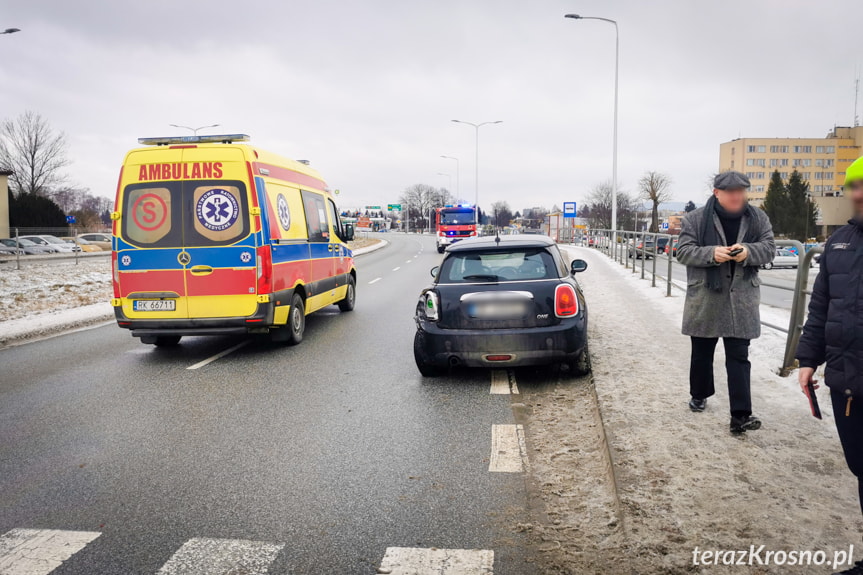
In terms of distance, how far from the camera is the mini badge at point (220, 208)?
321 inches

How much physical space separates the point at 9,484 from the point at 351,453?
2.18 metres

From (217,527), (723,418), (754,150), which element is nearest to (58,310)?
(217,527)

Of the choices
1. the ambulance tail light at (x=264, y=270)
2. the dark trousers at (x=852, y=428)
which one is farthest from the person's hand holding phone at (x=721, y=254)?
the ambulance tail light at (x=264, y=270)

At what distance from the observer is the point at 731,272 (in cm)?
461

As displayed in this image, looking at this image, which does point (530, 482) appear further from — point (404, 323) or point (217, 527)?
point (404, 323)

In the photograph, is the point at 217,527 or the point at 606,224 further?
the point at 606,224

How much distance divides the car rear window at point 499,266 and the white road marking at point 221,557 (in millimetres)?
3916

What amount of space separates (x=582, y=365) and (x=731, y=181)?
2.76m

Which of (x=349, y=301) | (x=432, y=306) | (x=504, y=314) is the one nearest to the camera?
(x=504, y=314)

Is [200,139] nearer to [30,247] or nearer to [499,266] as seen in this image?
[499,266]

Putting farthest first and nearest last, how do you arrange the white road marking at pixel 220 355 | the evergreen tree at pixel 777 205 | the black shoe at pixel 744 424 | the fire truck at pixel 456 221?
the evergreen tree at pixel 777 205 < the fire truck at pixel 456 221 < the white road marking at pixel 220 355 < the black shoe at pixel 744 424

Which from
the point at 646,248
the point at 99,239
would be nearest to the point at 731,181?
the point at 646,248

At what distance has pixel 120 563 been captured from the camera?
10.5 feet

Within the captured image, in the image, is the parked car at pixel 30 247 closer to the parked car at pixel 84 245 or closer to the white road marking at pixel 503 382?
the parked car at pixel 84 245
